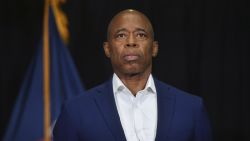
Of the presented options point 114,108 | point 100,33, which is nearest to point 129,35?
point 114,108

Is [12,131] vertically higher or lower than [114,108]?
lower

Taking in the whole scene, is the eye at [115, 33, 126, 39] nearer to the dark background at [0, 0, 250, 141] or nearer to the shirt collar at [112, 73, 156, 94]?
the shirt collar at [112, 73, 156, 94]

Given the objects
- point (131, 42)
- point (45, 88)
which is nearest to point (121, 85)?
point (131, 42)

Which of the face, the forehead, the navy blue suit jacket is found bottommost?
the navy blue suit jacket

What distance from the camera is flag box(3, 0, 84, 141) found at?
303 centimetres

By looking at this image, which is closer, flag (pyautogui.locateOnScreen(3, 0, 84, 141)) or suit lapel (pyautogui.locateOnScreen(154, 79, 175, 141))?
suit lapel (pyautogui.locateOnScreen(154, 79, 175, 141))

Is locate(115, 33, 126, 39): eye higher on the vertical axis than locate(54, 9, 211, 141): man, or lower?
higher

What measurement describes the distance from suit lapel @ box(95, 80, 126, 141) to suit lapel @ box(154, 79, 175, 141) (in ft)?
0.39

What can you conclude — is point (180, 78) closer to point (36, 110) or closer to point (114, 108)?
point (36, 110)

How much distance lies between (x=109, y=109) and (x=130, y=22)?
288mm

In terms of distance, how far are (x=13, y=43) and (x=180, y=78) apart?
1038 mm

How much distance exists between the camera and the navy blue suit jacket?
1587 mm

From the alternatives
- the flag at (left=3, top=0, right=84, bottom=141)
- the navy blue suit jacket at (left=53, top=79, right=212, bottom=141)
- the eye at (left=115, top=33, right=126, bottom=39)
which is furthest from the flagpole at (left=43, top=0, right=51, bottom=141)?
the eye at (left=115, top=33, right=126, bottom=39)

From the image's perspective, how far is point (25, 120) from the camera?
3049 mm
